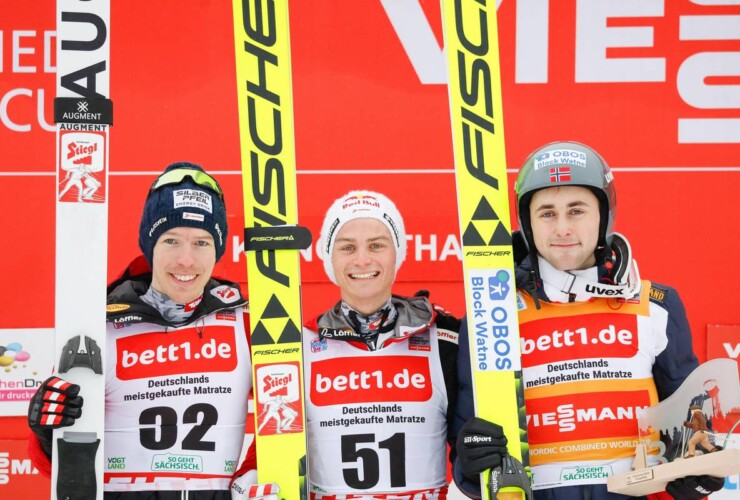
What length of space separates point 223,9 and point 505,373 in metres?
2.48

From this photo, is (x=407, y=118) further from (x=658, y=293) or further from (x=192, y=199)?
(x=658, y=293)

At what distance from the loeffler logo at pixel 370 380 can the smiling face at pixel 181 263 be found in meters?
0.48

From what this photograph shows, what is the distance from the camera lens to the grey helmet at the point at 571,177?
10.4 ft

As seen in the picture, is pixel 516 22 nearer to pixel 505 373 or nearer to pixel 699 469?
pixel 505 373

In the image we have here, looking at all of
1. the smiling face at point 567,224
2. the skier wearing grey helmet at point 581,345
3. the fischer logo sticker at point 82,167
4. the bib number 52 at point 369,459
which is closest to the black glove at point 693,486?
the skier wearing grey helmet at point 581,345

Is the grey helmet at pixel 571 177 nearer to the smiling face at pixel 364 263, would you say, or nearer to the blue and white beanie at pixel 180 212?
the smiling face at pixel 364 263

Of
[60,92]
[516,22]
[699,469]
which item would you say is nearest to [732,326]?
[516,22]

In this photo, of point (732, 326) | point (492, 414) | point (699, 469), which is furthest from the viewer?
point (732, 326)

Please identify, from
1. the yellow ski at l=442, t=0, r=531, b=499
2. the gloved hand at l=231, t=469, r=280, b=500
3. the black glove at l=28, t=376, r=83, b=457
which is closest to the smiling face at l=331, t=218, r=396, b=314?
the yellow ski at l=442, t=0, r=531, b=499

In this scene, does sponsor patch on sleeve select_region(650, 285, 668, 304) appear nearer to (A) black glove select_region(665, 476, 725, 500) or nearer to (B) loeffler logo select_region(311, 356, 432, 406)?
(A) black glove select_region(665, 476, 725, 500)

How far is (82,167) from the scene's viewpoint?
10.8 feet

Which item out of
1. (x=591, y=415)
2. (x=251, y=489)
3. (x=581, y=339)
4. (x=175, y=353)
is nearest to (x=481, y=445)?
(x=591, y=415)

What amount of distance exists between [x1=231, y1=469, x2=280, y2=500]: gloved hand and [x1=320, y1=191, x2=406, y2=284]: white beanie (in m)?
0.71

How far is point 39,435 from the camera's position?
10.5 ft
